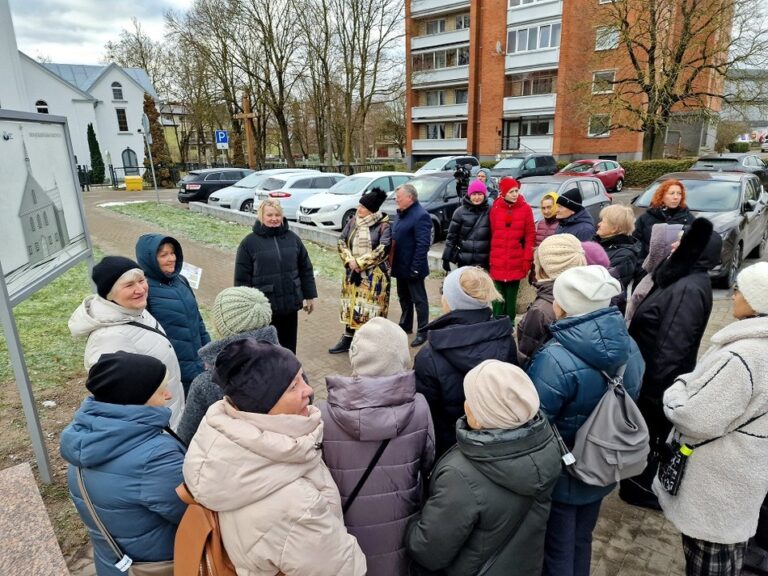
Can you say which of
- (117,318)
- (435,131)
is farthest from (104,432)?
(435,131)

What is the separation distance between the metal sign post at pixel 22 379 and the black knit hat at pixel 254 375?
2080 millimetres

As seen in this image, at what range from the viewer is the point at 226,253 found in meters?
11.1

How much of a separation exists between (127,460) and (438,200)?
35.4 feet

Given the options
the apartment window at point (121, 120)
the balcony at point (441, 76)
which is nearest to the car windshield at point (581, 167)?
the balcony at point (441, 76)

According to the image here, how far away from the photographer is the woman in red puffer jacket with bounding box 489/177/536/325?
555 cm

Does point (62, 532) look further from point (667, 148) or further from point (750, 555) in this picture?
point (667, 148)

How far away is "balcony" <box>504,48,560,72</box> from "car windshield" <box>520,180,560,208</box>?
26585mm

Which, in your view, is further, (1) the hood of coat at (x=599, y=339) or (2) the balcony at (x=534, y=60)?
(2) the balcony at (x=534, y=60)

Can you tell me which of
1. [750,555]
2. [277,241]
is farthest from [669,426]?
[277,241]

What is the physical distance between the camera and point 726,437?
2121mm

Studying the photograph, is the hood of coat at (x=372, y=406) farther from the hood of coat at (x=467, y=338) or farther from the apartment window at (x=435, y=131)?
the apartment window at (x=435, y=131)

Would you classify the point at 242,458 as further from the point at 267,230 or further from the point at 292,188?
the point at 292,188

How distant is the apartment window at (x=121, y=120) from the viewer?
4328cm

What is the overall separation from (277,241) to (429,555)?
3294 mm
